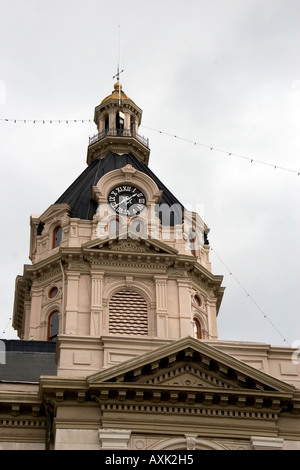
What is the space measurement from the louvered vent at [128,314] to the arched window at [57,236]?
5.04 metres

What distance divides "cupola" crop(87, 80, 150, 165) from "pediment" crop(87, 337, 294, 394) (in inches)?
932

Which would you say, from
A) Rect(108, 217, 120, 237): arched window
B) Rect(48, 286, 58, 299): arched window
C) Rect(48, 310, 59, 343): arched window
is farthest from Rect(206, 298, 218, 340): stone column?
Rect(48, 286, 58, 299): arched window

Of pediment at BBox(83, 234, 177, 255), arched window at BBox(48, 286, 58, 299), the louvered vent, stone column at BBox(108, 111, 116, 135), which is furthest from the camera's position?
stone column at BBox(108, 111, 116, 135)

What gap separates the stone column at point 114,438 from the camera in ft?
96.9

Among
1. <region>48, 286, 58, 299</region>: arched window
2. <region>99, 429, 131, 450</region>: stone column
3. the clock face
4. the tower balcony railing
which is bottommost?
<region>99, 429, 131, 450</region>: stone column

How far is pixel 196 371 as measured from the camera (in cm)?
3139

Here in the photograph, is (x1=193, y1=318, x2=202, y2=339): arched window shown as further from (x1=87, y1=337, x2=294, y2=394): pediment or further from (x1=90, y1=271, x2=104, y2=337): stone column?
(x1=87, y1=337, x2=294, y2=394): pediment

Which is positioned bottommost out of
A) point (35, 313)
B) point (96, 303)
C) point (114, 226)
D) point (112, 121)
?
point (96, 303)

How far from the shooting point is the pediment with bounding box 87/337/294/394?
30656mm

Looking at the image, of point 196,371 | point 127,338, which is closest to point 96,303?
point 127,338

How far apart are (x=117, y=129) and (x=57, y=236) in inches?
449

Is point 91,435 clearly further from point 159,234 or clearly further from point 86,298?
point 159,234

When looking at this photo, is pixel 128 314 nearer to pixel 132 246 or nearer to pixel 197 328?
pixel 132 246
